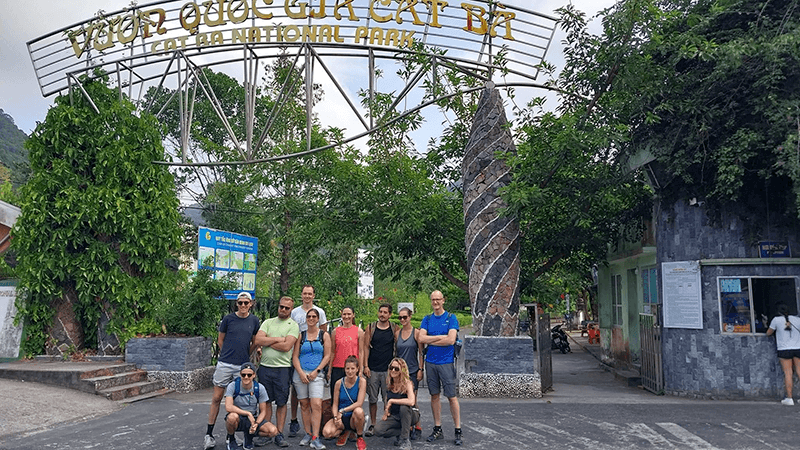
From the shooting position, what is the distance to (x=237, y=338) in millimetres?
7598

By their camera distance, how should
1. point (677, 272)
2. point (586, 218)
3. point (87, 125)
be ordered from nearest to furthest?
point (677, 272), point (586, 218), point (87, 125)

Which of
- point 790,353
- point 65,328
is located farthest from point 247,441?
point 790,353

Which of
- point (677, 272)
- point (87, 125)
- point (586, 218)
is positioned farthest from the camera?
point (87, 125)

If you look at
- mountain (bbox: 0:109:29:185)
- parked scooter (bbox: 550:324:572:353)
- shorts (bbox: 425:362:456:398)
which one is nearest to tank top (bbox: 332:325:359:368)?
shorts (bbox: 425:362:456:398)

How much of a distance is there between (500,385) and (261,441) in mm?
4784

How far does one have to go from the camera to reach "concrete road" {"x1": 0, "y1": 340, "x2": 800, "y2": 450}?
766 cm

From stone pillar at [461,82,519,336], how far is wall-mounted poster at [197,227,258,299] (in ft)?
16.4

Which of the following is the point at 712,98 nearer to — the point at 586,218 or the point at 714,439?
the point at 586,218

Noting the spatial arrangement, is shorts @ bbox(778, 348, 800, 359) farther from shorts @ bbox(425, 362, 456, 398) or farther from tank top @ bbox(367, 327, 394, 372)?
tank top @ bbox(367, 327, 394, 372)

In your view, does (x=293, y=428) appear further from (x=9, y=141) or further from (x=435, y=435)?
(x=9, y=141)

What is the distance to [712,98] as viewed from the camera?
36.6 ft

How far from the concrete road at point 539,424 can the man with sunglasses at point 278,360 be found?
565mm

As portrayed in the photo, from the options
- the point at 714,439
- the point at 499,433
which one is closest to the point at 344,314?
the point at 499,433

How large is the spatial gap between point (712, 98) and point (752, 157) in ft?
4.11
